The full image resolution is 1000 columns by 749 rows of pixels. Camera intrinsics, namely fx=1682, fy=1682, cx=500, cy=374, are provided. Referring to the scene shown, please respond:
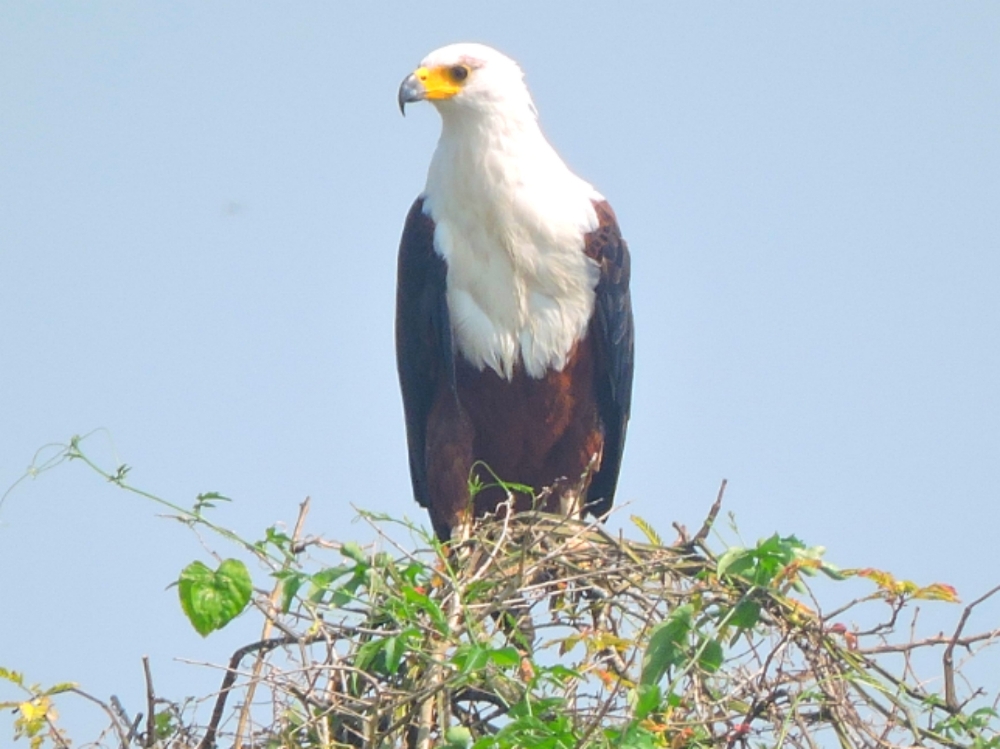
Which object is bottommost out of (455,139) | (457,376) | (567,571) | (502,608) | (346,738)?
(346,738)

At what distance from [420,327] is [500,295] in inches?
14.1

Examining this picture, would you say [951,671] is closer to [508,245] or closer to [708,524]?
[708,524]

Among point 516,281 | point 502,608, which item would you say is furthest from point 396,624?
point 516,281

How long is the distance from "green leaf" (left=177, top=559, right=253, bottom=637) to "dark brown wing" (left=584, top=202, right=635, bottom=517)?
7.48 ft

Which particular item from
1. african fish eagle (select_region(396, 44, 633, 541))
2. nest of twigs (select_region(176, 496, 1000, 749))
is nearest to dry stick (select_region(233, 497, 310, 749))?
nest of twigs (select_region(176, 496, 1000, 749))

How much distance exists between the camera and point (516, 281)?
5922 millimetres

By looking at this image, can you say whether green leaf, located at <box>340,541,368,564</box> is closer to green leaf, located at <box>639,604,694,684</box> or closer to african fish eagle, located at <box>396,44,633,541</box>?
green leaf, located at <box>639,604,694,684</box>

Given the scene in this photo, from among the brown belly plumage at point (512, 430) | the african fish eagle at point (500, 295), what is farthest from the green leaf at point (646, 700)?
the brown belly plumage at point (512, 430)

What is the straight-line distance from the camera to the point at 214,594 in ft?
12.5

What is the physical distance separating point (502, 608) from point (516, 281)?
2266 millimetres

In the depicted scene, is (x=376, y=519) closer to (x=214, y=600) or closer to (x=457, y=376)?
(x=214, y=600)

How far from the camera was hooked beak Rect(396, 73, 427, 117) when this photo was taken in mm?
5930

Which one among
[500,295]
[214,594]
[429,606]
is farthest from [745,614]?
[500,295]

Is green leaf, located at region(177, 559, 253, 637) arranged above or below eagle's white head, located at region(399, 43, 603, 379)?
below
